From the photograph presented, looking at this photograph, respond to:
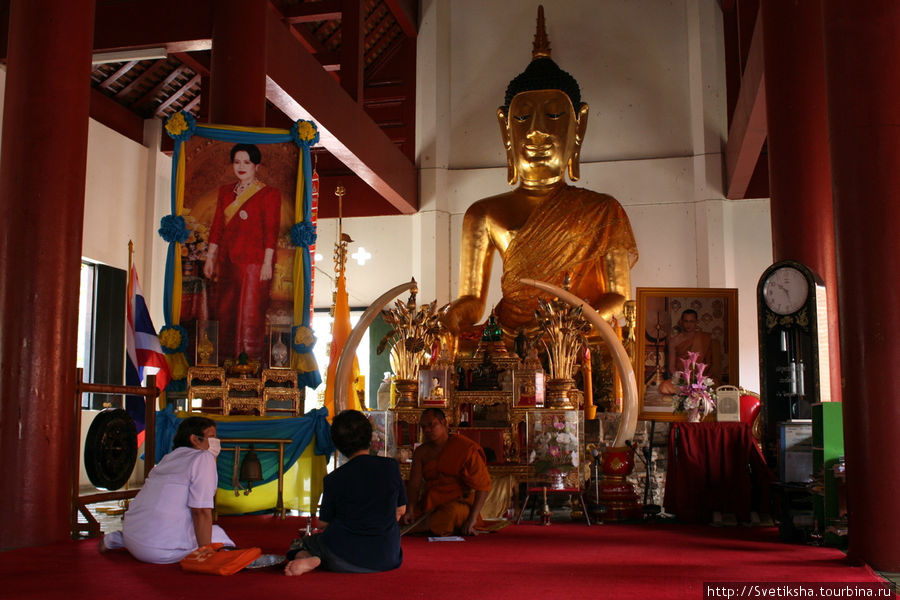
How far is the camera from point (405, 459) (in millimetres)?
6090

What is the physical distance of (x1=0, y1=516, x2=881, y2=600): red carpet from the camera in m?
3.11

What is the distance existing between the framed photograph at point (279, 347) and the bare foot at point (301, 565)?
111 inches

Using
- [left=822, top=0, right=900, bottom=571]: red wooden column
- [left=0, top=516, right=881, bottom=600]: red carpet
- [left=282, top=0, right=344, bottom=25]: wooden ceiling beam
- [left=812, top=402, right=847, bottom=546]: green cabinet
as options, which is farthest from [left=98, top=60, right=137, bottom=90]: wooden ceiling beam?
[left=812, top=402, right=847, bottom=546]: green cabinet

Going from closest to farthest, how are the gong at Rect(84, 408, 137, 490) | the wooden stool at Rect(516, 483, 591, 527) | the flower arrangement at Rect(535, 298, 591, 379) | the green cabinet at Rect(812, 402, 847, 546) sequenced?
the green cabinet at Rect(812, 402, 847, 546) < the gong at Rect(84, 408, 137, 490) < the wooden stool at Rect(516, 483, 591, 527) < the flower arrangement at Rect(535, 298, 591, 379)

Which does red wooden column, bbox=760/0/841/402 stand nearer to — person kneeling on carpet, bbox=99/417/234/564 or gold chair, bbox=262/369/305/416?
gold chair, bbox=262/369/305/416

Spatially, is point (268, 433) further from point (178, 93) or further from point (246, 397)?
point (178, 93)

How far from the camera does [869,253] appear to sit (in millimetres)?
3771

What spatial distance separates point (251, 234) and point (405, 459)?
1.79 metres

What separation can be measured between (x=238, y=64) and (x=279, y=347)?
2.01 metres

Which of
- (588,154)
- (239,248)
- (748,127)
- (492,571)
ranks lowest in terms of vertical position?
(492,571)

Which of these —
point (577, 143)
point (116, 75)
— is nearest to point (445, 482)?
point (577, 143)

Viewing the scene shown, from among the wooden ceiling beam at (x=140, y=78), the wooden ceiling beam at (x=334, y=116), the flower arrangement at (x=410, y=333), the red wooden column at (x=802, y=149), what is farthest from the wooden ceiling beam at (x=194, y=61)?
the red wooden column at (x=802, y=149)

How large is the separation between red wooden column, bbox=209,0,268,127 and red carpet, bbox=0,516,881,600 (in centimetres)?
304

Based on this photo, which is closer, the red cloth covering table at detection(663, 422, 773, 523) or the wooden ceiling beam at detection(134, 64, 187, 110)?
the red cloth covering table at detection(663, 422, 773, 523)
